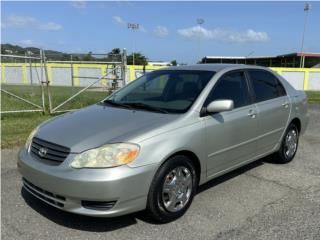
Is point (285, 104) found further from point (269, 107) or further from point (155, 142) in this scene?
point (155, 142)

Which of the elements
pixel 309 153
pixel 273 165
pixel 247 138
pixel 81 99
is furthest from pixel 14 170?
pixel 81 99

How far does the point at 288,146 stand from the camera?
600 cm

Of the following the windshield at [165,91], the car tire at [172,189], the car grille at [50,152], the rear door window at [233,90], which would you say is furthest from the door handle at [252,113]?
the car grille at [50,152]

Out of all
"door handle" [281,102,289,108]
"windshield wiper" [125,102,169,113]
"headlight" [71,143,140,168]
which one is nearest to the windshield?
"windshield wiper" [125,102,169,113]

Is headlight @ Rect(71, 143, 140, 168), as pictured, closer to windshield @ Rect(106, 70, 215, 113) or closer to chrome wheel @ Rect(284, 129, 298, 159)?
windshield @ Rect(106, 70, 215, 113)

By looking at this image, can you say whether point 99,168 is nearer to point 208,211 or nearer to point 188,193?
point 188,193

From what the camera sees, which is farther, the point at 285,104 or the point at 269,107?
the point at 285,104

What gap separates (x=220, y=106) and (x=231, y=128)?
1.68ft

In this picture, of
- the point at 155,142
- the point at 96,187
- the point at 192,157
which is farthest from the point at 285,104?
the point at 96,187

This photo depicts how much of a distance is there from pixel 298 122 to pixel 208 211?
9.66 ft

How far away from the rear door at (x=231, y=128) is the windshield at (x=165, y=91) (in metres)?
0.23

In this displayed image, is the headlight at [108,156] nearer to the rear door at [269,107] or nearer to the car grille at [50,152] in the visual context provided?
the car grille at [50,152]

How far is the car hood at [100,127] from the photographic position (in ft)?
11.6

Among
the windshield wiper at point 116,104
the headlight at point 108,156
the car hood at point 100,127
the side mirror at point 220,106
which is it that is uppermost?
the side mirror at point 220,106
